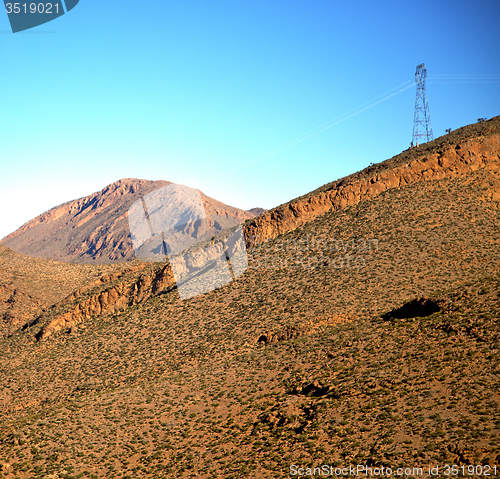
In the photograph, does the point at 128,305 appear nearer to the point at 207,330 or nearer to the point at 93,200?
the point at 207,330

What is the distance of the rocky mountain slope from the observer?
1975cm

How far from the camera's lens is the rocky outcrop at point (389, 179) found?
45.8 meters

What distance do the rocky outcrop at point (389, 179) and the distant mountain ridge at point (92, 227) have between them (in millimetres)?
94423

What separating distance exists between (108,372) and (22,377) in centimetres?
847

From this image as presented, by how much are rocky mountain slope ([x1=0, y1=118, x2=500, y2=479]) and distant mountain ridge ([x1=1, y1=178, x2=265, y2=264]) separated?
322 feet

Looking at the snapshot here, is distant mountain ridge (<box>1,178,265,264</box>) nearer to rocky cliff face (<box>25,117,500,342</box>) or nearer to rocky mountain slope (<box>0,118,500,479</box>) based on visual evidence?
rocky cliff face (<box>25,117,500,342</box>)

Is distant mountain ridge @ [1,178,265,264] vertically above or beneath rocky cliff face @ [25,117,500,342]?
above

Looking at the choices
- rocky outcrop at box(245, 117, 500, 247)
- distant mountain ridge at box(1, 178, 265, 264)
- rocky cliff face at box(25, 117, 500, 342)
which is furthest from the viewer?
distant mountain ridge at box(1, 178, 265, 264)

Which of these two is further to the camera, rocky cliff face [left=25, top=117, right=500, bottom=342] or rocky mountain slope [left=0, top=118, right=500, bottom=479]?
rocky cliff face [left=25, top=117, right=500, bottom=342]

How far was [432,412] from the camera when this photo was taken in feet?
63.1

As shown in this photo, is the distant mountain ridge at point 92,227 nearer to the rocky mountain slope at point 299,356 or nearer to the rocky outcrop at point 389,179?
the rocky outcrop at point 389,179

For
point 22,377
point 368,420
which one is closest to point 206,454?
point 368,420

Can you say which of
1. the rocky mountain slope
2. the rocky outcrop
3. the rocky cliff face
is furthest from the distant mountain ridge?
the rocky mountain slope

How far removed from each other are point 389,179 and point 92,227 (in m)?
140
